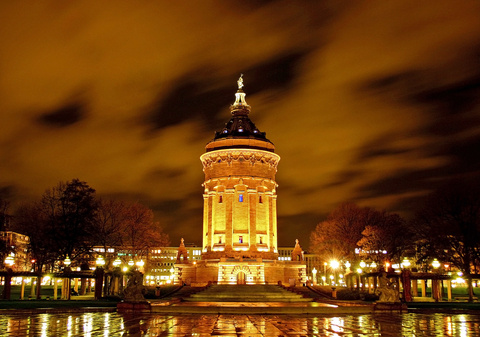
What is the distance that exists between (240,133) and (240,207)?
13.2 metres

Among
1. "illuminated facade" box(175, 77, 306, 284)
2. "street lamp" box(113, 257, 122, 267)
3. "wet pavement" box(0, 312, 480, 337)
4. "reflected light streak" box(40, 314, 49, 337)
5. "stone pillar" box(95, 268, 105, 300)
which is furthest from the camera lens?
"illuminated facade" box(175, 77, 306, 284)

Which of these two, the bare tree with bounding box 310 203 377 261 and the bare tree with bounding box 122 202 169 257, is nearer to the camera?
the bare tree with bounding box 122 202 169 257

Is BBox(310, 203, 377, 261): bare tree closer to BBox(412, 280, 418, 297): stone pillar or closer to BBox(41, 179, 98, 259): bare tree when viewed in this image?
BBox(412, 280, 418, 297): stone pillar

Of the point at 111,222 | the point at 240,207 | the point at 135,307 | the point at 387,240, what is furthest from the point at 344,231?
the point at 135,307

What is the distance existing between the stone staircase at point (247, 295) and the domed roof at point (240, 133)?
28.1 meters

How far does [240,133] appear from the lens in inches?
3563

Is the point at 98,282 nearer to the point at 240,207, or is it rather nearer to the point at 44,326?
the point at 44,326

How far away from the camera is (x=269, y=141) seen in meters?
92.1

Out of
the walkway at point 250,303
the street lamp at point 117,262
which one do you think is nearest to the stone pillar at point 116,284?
the street lamp at point 117,262

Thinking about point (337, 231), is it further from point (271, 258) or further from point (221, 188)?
point (221, 188)

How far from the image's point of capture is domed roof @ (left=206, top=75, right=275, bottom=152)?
88750 millimetres

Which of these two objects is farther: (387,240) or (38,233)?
(387,240)

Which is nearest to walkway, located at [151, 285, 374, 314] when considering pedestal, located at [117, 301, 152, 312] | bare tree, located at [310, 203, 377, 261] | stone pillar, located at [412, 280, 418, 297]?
pedestal, located at [117, 301, 152, 312]

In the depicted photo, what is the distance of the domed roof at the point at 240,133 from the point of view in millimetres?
88750
